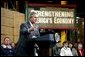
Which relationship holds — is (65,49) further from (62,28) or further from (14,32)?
(14,32)

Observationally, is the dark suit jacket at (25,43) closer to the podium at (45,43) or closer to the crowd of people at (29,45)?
the crowd of people at (29,45)

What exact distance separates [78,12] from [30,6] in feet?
2.14

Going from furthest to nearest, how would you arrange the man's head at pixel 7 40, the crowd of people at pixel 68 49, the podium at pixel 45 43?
the man's head at pixel 7 40 → the crowd of people at pixel 68 49 → the podium at pixel 45 43

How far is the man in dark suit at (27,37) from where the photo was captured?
5441 millimetres

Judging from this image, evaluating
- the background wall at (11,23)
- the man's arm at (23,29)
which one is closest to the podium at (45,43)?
the man's arm at (23,29)

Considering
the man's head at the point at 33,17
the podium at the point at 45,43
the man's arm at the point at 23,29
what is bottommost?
the podium at the point at 45,43

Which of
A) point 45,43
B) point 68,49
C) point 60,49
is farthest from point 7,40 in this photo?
point 68,49

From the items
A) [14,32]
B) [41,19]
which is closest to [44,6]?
[41,19]

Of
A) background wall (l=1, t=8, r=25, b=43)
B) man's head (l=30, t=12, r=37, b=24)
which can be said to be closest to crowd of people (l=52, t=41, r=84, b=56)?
man's head (l=30, t=12, r=37, b=24)

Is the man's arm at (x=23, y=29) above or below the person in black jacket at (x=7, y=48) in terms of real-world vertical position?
above

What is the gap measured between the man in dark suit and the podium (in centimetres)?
16

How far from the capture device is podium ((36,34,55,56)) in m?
4.93

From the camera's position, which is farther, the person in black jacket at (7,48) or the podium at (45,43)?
the person in black jacket at (7,48)

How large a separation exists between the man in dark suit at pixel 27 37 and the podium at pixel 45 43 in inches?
6.3
